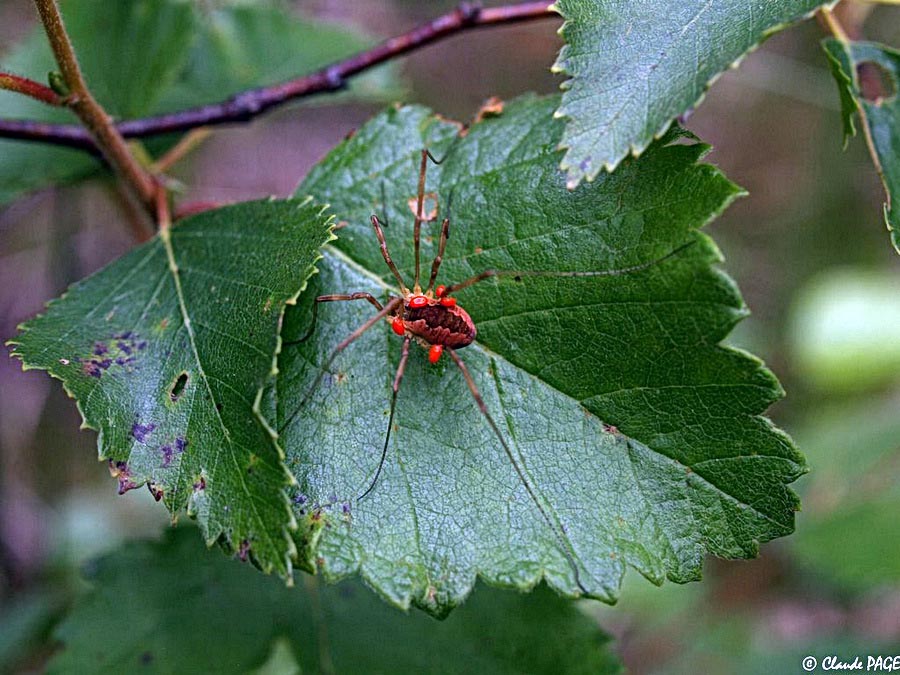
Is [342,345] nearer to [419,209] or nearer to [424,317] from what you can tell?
[424,317]

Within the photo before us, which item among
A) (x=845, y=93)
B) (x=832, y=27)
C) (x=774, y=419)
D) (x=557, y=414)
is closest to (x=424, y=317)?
(x=557, y=414)

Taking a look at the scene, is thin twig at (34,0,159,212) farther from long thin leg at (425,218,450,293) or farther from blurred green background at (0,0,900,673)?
long thin leg at (425,218,450,293)

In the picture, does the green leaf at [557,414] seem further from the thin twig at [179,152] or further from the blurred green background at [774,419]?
the blurred green background at [774,419]

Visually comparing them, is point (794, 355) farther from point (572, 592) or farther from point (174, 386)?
point (174, 386)

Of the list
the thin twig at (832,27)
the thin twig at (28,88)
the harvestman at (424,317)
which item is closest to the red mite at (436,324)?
the harvestman at (424,317)

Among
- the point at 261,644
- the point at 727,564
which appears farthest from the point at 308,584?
the point at 727,564
